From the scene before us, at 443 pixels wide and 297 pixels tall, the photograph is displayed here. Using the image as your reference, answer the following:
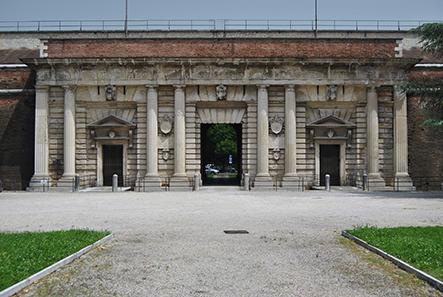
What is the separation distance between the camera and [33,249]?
9.02 metres

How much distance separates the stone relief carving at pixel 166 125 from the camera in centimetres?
3016

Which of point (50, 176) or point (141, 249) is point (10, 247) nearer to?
point (141, 249)

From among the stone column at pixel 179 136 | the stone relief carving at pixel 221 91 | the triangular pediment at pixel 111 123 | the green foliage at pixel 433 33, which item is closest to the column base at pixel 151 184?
the stone column at pixel 179 136

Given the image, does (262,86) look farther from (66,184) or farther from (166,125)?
(66,184)

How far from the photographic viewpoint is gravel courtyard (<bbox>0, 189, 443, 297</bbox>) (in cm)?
710

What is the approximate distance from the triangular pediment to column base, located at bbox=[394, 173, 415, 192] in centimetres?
1635

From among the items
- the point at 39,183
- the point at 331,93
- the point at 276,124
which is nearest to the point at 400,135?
the point at 331,93

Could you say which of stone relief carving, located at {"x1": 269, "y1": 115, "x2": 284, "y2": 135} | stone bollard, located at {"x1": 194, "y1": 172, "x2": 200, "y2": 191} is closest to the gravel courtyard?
stone bollard, located at {"x1": 194, "y1": 172, "x2": 200, "y2": 191}

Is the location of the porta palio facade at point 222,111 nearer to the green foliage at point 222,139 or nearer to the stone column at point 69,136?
the stone column at point 69,136

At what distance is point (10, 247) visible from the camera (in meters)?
9.16

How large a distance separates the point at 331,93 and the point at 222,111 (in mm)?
6730

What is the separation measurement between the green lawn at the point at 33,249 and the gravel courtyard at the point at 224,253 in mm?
329

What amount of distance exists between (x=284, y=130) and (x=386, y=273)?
74.0 ft

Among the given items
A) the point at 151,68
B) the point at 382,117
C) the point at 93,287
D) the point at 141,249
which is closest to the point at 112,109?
the point at 151,68
